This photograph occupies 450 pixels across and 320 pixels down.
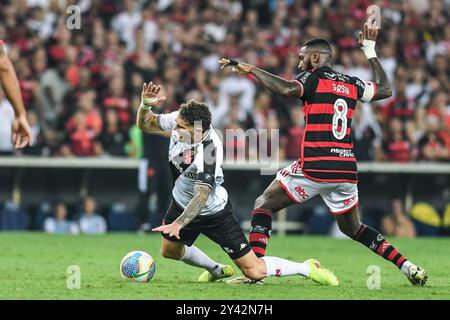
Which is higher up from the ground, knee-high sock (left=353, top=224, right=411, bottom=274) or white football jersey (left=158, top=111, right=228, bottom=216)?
white football jersey (left=158, top=111, right=228, bottom=216)

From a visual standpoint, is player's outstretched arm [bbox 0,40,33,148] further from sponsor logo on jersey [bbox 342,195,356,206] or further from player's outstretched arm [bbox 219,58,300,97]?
sponsor logo on jersey [bbox 342,195,356,206]

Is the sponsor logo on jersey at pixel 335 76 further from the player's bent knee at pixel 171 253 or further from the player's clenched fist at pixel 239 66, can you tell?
the player's bent knee at pixel 171 253

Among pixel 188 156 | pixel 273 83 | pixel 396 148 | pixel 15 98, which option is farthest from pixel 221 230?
pixel 396 148

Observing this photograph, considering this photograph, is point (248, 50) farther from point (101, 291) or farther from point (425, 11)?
point (101, 291)

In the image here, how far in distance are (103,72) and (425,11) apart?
756 centimetres

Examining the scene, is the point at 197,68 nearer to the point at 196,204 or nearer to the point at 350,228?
the point at 350,228

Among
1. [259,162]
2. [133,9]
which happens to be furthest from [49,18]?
[259,162]

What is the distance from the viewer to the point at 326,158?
32.6 ft

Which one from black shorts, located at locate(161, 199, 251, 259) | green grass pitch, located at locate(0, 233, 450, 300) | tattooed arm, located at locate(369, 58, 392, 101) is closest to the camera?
green grass pitch, located at locate(0, 233, 450, 300)

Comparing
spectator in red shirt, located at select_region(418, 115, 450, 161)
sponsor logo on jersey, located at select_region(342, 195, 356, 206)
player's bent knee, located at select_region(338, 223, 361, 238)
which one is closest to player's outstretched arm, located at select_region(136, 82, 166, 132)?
sponsor logo on jersey, located at select_region(342, 195, 356, 206)

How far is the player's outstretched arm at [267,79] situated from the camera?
927 cm

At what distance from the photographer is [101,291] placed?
890cm

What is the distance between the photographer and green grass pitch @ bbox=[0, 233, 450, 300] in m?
8.80

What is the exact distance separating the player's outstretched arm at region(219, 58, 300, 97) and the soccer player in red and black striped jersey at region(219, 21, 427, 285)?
0.56 feet
